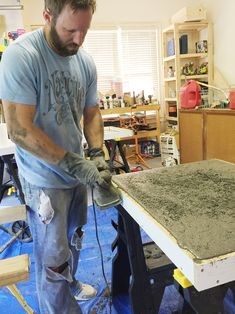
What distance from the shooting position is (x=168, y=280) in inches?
43.3

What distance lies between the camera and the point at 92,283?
5.28 ft

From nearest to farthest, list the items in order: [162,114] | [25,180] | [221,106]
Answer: [25,180] < [221,106] < [162,114]

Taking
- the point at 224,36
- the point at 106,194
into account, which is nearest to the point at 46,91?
the point at 106,194

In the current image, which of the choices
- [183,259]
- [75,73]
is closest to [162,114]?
[75,73]

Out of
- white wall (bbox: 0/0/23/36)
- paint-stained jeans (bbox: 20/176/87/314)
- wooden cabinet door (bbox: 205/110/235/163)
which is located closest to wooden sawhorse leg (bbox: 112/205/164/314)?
paint-stained jeans (bbox: 20/176/87/314)

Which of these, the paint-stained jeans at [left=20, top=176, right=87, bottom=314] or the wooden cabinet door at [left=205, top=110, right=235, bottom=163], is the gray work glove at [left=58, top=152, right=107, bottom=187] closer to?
the paint-stained jeans at [left=20, top=176, right=87, bottom=314]

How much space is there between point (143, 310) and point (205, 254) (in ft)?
2.11

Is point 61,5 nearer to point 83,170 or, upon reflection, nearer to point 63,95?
point 63,95

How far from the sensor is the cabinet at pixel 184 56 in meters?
4.14

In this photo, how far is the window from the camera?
14.9 feet

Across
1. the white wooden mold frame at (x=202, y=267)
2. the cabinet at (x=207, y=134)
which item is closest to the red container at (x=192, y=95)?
the cabinet at (x=207, y=134)

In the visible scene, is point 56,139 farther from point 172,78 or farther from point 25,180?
point 172,78

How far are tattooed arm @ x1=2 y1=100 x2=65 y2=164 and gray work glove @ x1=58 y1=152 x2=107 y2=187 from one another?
0.09 ft

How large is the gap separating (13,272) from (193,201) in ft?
2.42
